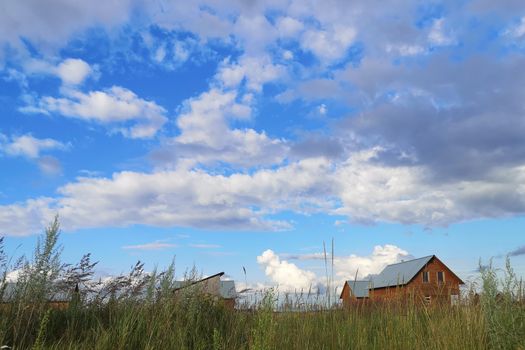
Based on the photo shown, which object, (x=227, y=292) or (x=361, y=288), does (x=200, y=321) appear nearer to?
(x=227, y=292)

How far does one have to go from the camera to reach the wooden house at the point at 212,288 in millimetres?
8477

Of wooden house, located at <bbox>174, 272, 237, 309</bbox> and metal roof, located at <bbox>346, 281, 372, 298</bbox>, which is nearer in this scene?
metal roof, located at <bbox>346, 281, 372, 298</bbox>

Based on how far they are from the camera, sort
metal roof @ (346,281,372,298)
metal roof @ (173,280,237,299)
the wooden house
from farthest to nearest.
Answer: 1. metal roof @ (173,280,237,299)
2. the wooden house
3. metal roof @ (346,281,372,298)

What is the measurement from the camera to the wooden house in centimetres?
848

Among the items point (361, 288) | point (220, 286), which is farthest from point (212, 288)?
point (361, 288)

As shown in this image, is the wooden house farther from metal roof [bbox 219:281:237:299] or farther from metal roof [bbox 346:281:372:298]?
metal roof [bbox 346:281:372:298]

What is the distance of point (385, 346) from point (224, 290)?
514 cm

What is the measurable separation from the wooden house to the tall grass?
20 centimetres

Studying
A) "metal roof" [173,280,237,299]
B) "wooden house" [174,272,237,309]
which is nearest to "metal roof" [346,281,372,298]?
"wooden house" [174,272,237,309]

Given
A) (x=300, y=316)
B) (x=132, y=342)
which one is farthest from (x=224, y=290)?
(x=132, y=342)

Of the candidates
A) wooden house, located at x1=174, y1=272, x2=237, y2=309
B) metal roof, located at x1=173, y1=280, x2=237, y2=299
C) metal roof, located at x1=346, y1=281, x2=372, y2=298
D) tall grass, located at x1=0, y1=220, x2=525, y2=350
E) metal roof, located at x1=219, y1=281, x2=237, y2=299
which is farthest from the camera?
metal roof, located at x1=219, y1=281, x2=237, y2=299

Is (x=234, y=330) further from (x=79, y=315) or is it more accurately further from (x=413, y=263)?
(x=413, y=263)

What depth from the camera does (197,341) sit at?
6367 mm

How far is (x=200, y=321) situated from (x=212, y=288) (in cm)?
216
